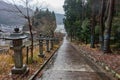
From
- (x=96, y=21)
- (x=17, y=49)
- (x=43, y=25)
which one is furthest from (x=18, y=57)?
(x=43, y=25)

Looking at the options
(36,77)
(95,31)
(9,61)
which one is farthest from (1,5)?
(95,31)

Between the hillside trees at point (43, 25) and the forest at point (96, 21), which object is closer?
the forest at point (96, 21)

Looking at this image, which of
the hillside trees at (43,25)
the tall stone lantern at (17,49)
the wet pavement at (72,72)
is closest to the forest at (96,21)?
the hillside trees at (43,25)

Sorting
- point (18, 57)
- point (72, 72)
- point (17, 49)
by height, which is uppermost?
point (17, 49)

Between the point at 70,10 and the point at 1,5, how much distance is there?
41481 mm

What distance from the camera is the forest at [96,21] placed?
61.7 feet

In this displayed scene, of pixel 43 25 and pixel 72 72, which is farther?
pixel 43 25

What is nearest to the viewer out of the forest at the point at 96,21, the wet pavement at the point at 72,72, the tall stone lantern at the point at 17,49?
the tall stone lantern at the point at 17,49

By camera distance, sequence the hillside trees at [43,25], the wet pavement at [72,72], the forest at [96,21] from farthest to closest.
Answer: the hillside trees at [43,25] < the forest at [96,21] < the wet pavement at [72,72]

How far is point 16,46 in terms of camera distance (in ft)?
28.9

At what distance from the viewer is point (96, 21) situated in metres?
34.2

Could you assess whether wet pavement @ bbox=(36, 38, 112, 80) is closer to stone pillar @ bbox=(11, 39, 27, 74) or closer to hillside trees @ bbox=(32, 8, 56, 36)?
stone pillar @ bbox=(11, 39, 27, 74)

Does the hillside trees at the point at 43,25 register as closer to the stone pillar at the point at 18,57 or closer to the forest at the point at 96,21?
the forest at the point at 96,21

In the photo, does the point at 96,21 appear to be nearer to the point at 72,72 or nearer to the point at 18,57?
the point at 72,72
